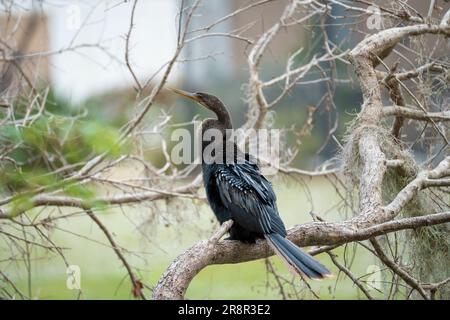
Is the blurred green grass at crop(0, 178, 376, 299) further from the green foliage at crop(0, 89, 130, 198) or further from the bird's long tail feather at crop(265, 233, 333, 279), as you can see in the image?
the bird's long tail feather at crop(265, 233, 333, 279)

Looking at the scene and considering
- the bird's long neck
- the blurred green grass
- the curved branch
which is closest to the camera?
the curved branch

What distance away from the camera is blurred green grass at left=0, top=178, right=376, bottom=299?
13.9 ft

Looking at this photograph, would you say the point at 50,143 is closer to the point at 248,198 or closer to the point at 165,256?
the point at 165,256

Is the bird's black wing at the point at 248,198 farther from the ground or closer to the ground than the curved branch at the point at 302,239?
farther from the ground

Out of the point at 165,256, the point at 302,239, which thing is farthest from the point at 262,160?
the point at 302,239

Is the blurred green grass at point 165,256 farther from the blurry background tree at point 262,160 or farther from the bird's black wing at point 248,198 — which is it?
the bird's black wing at point 248,198

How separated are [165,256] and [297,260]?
8.09 feet

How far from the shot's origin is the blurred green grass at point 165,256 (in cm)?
422

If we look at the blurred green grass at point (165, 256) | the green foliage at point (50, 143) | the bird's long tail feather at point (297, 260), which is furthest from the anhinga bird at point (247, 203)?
the blurred green grass at point (165, 256)

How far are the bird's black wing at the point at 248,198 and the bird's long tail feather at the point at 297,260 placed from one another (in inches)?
2.6

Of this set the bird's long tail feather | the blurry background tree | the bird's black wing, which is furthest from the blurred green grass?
the bird's long tail feather
